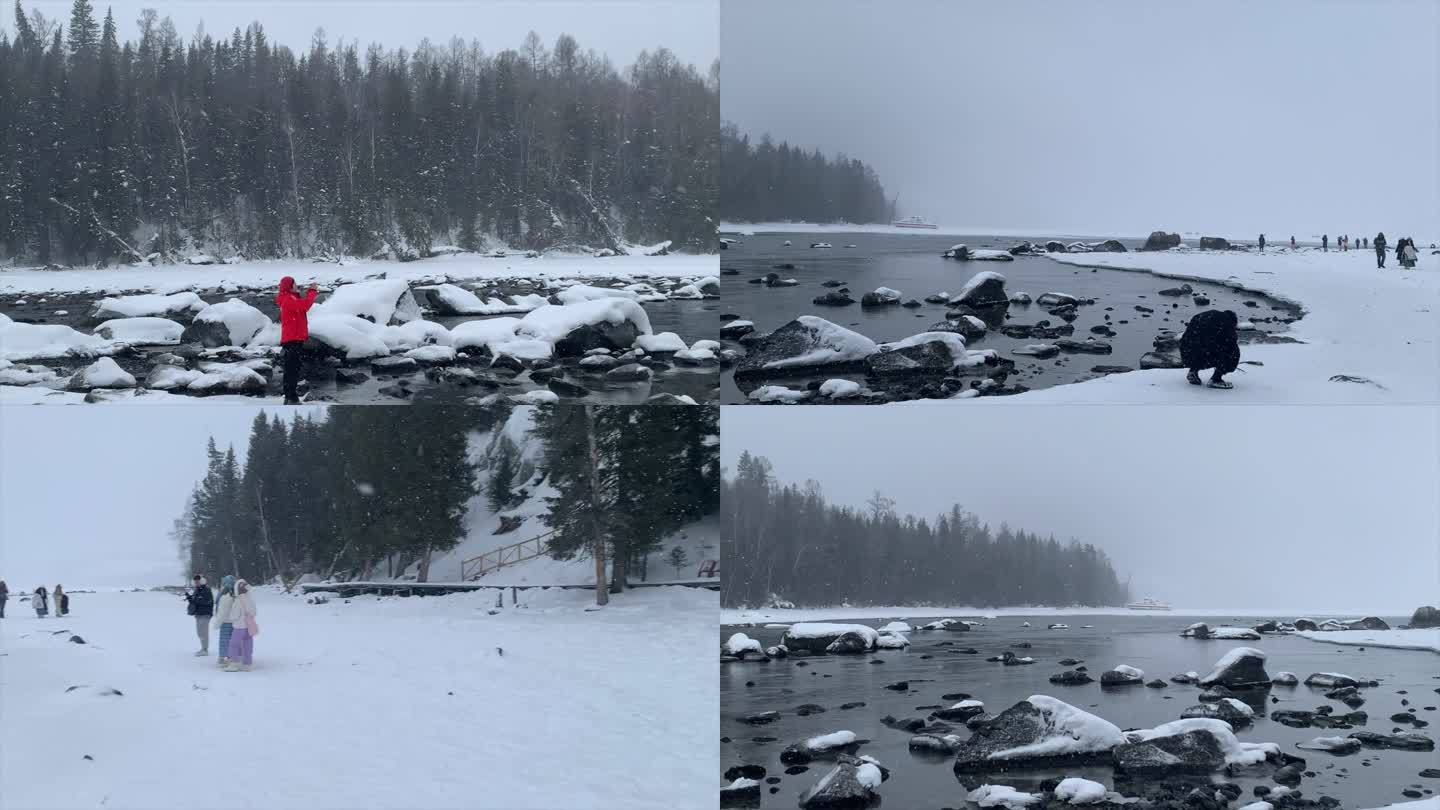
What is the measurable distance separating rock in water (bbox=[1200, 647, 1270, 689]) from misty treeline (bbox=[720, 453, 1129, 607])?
1.14 meters

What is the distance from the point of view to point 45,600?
6855mm

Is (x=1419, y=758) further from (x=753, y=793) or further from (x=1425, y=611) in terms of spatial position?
(x=753, y=793)

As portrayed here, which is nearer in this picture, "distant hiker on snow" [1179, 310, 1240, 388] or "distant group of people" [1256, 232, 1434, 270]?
"distant hiker on snow" [1179, 310, 1240, 388]

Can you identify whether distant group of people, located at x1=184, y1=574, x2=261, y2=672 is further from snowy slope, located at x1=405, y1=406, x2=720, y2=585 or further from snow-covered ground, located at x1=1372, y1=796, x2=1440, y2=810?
snow-covered ground, located at x1=1372, y1=796, x2=1440, y2=810

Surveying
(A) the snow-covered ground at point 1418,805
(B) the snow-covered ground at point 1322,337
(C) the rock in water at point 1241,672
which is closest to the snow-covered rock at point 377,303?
(B) the snow-covered ground at point 1322,337

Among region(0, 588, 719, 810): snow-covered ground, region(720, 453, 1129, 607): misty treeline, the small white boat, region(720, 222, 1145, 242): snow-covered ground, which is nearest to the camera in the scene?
region(0, 588, 719, 810): snow-covered ground

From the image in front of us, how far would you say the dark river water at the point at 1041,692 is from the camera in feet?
21.3

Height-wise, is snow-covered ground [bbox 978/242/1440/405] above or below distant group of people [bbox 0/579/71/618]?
above

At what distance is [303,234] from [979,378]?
32.8 feet

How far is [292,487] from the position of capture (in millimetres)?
7059

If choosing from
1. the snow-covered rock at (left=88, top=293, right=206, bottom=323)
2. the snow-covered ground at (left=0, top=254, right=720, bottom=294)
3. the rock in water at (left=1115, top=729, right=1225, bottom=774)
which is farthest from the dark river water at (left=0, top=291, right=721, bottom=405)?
the rock in water at (left=1115, top=729, right=1225, bottom=774)

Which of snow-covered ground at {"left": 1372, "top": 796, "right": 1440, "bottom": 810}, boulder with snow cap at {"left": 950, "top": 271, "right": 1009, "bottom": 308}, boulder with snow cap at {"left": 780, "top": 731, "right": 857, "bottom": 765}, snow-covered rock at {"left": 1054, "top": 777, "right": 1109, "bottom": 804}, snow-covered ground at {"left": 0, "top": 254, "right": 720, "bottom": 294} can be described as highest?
snow-covered ground at {"left": 0, "top": 254, "right": 720, "bottom": 294}

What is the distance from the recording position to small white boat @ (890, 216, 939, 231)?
7625 millimetres

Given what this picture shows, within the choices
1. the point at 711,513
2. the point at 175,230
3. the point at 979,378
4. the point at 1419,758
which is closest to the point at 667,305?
the point at 711,513
